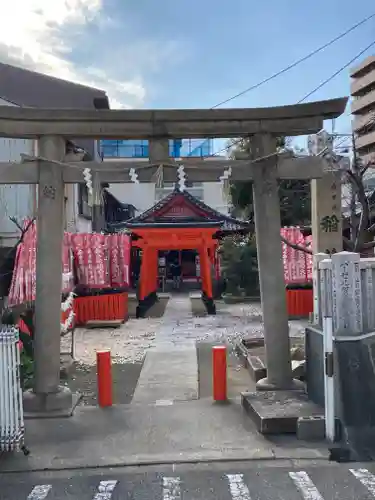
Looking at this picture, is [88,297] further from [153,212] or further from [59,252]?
[59,252]

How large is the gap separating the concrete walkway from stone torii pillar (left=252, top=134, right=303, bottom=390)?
1.57 metres

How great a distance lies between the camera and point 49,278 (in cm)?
789

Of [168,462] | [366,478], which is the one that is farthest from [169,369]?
[366,478]

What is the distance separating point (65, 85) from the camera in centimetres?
2397

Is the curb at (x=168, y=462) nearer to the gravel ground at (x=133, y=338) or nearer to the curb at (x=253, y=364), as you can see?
the gravel ground at (x=133, y=338)

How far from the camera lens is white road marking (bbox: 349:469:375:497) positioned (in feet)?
16.8

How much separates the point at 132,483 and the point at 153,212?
15.2 m

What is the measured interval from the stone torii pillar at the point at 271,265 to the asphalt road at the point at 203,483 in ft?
8.62

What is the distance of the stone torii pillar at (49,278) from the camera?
7.80 m

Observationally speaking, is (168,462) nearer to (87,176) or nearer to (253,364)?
(253,364)

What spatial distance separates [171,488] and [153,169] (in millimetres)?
4819

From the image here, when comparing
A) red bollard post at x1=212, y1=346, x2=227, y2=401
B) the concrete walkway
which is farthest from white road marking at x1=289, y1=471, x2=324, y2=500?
the concrete walkway

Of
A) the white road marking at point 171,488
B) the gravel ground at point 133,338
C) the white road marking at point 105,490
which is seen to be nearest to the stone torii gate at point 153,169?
the gravel ground at point 133,338

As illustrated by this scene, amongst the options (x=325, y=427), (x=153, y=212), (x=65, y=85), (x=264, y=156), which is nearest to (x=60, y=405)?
(x=325, y=427)
